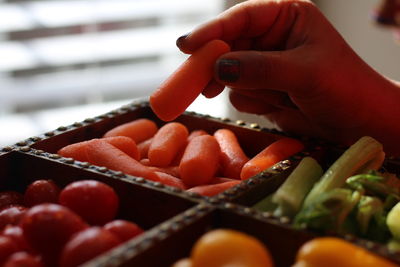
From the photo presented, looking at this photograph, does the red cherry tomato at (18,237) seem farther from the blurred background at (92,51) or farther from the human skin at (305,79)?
the blurred background at (92,51)

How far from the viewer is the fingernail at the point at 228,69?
1271 millimetres

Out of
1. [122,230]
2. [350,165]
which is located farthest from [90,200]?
[350,165]

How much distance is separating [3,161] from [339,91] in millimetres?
731

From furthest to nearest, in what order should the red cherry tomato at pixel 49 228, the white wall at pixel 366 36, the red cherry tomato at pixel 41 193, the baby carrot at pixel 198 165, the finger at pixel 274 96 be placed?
1. the white wall at pixel 366 36
2. the finger at pixel 274 96
3. the baby carrot at pixel 198 165
4. the red cherry tomato at pixel 41 193
5. the red cherry tomato at pixel 49 228

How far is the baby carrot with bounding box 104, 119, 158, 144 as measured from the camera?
57.1 inches

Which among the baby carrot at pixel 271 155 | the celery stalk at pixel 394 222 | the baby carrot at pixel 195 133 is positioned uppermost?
the baby carrot at pixel 195 133

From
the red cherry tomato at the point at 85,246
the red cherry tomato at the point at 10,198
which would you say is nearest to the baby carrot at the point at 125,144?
the red cherry tomato at the point at 10,198

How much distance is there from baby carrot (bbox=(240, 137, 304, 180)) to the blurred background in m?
1.35

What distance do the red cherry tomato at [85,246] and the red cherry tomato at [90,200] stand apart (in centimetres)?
12

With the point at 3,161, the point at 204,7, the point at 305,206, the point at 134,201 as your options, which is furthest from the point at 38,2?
the point at 305,206

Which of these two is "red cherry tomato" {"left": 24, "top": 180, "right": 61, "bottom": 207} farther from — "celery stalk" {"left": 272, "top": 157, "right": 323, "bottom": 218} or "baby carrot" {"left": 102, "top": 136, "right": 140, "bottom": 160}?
"celery stalk" {"left": 272, "top": 157, "right": 323, "bottom": 218}

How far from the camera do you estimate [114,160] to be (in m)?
1.25

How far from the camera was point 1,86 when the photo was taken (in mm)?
2611

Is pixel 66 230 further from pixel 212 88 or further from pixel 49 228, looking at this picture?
pixel 212 88
